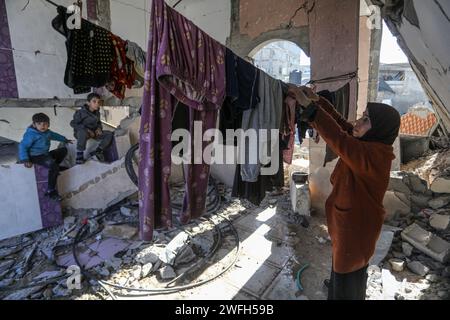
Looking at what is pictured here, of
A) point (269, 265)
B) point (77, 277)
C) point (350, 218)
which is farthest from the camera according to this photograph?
point (269, 265)

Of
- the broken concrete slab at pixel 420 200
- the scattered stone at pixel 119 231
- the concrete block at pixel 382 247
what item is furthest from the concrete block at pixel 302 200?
the scattered stone at pixel 119 231

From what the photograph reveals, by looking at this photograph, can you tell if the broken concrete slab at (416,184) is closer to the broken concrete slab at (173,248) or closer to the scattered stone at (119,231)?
the broken concrete slab at (173,248)

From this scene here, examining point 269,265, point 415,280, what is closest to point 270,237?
point 269,265

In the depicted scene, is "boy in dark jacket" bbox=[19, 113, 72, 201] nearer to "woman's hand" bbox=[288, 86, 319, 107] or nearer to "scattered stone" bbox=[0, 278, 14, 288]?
"scattered stone" bbox=[0, 278, 14, 288]

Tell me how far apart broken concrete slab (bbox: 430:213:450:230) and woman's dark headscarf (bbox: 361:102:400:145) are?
270 cm

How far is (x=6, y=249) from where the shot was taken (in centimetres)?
324

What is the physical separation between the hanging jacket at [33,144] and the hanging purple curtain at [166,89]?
3.03 meters

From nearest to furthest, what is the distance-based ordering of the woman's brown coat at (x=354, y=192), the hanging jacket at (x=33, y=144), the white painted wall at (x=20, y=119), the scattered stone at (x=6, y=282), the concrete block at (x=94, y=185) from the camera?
the woman's brown coat at (x=354, y=192) → the scattered stone at (x=6, y=282) → the hanging jacket at (x=33, y=144) → the concrete block at (x=94, y=185) → the white painted wall at (x=20, y=119)

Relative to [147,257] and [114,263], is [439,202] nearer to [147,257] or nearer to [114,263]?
[147,257]

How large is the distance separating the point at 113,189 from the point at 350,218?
371cm

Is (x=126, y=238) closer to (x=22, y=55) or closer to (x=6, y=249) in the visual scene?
(x=6, y=249)

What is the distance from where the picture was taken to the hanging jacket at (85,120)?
4.01 meters

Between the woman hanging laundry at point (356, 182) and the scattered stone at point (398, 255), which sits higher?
the woman hanging laundry at point (356, 182)

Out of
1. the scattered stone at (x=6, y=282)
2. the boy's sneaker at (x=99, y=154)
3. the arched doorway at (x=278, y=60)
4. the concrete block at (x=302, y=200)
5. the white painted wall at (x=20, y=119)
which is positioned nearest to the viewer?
the scattered stone at (x=6, y=282)
